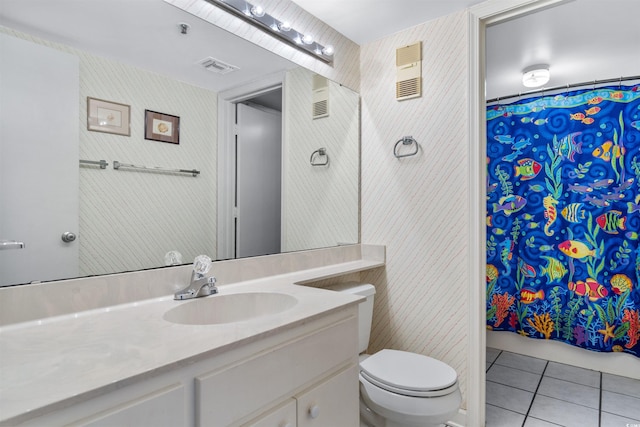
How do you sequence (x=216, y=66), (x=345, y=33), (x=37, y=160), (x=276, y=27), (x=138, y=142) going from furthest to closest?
1. (x=345, y=33)
2. (x=276, y=27)
3. (x=216, y=66)
4. (x=138, y=142)
5. (x=37, y=160)

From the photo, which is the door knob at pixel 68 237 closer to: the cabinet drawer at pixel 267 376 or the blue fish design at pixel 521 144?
the cabinet drawer at pixel 267 376

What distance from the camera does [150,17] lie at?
1.31m

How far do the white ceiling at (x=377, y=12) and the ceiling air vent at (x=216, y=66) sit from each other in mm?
569

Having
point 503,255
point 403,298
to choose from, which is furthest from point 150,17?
point 503,255

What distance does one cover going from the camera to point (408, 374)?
1.56 meters

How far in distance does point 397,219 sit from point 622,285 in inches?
64.5

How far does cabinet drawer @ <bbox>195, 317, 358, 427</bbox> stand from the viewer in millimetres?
824

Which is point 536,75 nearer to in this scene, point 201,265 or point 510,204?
point 510,204

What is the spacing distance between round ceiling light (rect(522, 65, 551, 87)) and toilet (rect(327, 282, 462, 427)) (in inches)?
86.8

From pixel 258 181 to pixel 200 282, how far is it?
24.8 inches

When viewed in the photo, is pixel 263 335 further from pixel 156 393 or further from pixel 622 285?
pixel 622 285

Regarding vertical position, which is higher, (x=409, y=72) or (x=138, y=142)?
(x=409, y=72)

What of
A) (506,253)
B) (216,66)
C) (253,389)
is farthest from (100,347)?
(506,253)

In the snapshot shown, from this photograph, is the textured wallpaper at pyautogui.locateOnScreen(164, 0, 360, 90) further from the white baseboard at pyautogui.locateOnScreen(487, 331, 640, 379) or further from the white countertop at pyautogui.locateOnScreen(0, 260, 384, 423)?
the white baseboard at pyautogui.locateOnScreen(487, 331, 640, 379)
